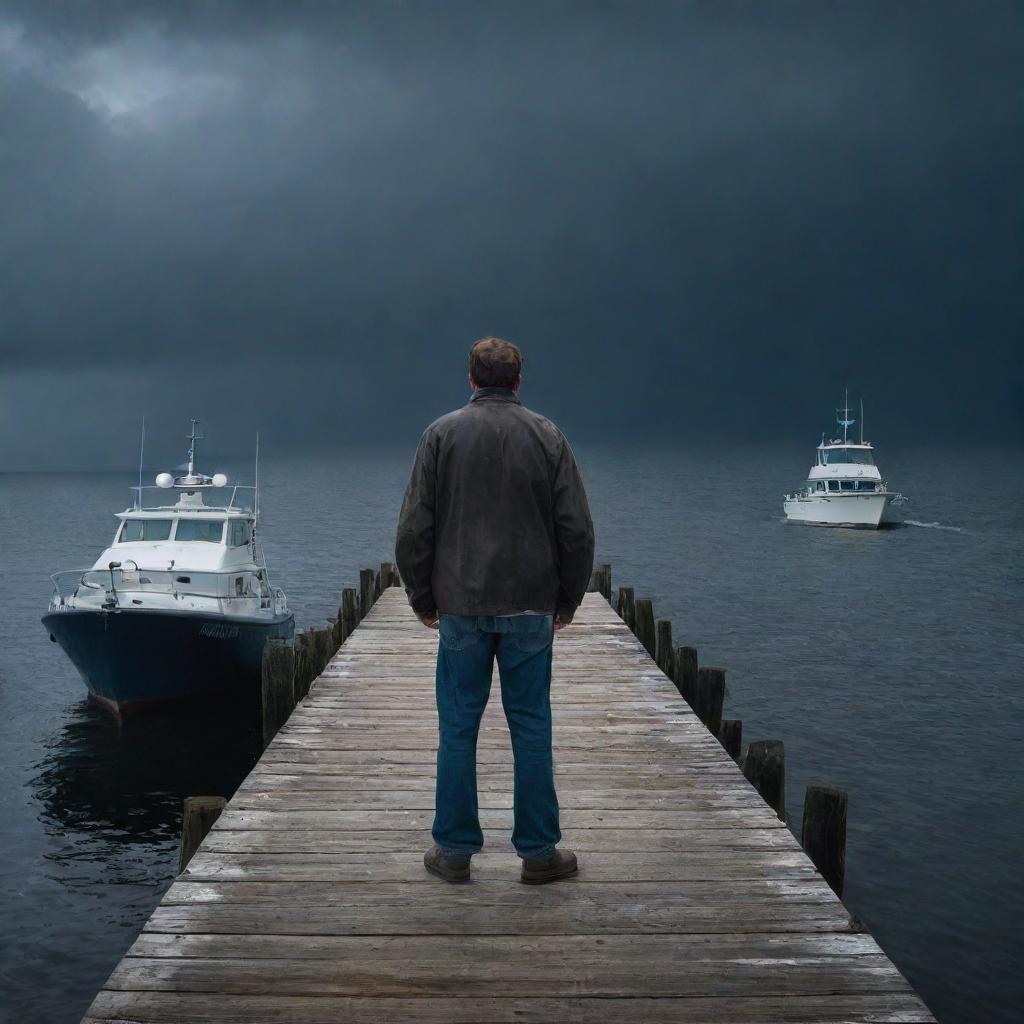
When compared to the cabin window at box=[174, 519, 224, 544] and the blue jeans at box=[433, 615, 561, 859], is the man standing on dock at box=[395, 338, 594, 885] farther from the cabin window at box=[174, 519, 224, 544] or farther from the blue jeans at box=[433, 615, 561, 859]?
the cabin window at box=[174, 519, 224, 544]

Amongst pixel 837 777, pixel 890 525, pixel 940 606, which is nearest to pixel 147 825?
pixel 837 777

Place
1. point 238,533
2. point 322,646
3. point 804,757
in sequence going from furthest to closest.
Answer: point 238,533, point 804,757, point 322,646

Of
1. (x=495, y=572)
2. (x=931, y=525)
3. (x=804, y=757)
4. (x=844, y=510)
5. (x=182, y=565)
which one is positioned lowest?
(x=804, y=757)

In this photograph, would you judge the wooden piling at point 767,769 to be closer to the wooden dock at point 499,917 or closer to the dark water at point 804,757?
the wooden dock at point 499,917

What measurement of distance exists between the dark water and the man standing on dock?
6.73 m

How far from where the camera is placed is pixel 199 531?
65.5 ft

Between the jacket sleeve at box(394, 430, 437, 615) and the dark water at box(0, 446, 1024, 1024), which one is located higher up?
the jacket sleeve at box(394, 430, 437, 615)

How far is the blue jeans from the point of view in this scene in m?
4.52

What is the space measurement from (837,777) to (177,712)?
11920mm

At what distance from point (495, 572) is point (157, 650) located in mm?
15244

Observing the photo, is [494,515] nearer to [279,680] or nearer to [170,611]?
[279,680]

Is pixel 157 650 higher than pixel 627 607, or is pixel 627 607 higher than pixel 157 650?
pixel 627 607

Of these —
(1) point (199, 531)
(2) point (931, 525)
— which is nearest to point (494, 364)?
(1) point (199, 531)

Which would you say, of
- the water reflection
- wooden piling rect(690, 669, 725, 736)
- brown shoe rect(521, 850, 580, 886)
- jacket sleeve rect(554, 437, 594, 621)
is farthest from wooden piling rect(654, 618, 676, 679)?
jacket sleeve rect(554, 437, 594, 621)
